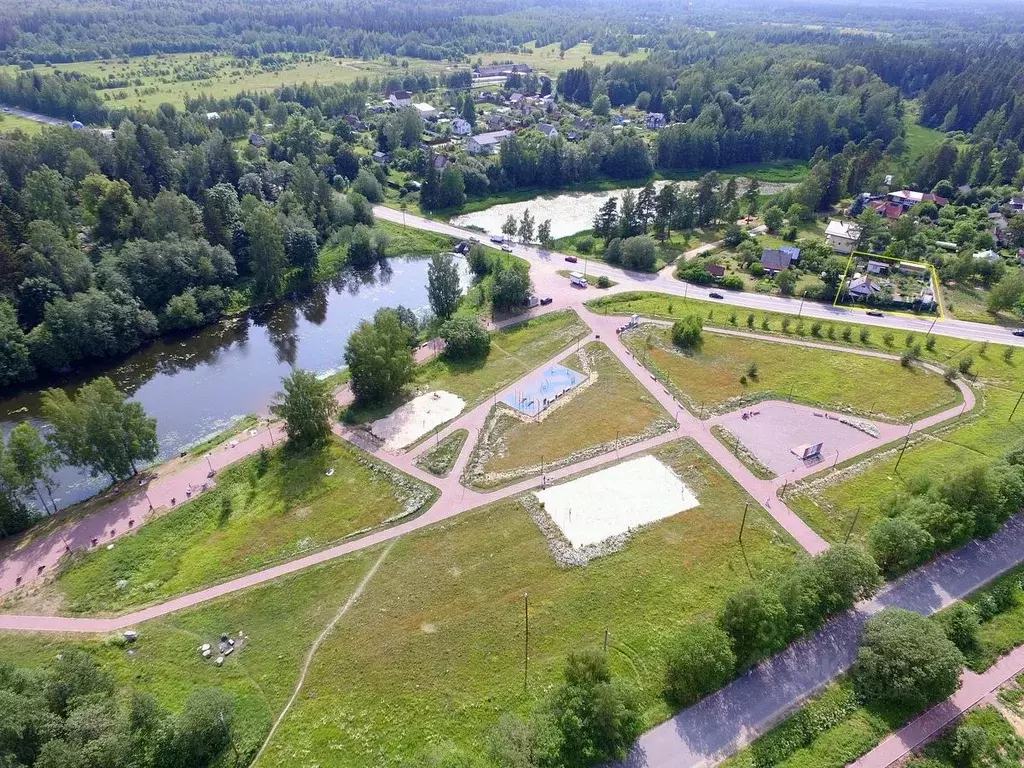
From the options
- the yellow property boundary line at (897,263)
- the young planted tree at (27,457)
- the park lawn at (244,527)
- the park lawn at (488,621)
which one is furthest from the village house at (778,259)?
the young planted tree at (27,457)

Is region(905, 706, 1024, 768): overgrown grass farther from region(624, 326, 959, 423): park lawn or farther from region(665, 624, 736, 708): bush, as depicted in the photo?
region(624, 326, 959, 423): park lawn

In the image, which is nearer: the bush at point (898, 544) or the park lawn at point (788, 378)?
the bush at point (898, 544)

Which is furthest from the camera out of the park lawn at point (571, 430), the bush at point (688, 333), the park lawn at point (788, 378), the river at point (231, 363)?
the bush at point (688, 333)

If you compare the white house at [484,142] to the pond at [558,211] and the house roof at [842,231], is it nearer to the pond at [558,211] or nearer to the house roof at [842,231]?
the pond at [558,211]

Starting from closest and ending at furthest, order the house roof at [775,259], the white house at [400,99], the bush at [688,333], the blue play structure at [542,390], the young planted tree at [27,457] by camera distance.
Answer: the young planted tree at [27,457] → the blue play structure at [542,390] → the bush at [688,333] → the house roof at [775,259] → the white house at [400,99]

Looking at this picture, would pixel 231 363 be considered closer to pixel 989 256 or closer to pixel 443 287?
pixel 443 287

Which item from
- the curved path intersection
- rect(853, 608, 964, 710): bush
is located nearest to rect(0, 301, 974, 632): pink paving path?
the curved path intersection

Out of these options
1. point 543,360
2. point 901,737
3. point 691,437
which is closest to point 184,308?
point 543,360

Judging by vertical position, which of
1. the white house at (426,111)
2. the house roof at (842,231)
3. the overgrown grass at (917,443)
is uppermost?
the white house at (426,111)
